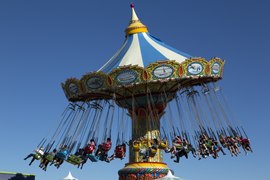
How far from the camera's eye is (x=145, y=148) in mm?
17516

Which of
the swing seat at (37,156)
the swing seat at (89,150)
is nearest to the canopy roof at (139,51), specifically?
the swing seat at (89,150)

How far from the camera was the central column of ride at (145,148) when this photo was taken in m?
17.6

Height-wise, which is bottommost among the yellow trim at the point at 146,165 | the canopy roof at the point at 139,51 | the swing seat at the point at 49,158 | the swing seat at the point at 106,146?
the yellow trim at the point at 146,165

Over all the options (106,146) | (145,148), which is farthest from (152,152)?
(106,146)

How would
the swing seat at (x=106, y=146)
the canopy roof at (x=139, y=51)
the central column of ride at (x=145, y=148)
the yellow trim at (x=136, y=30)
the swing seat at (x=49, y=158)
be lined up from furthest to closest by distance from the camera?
the yellow trim at (x=136, y=30) → the canopy roof at (x=139, y=51) → the swing seat at (x=106, y=146) → the swing seat at (x=49, y=158) → the central column of ride at (x=145, y=148)

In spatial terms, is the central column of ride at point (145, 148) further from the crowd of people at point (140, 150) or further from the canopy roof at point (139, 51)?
the canopy roof at point (139, 51)

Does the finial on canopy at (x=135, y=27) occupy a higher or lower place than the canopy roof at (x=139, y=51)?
higher

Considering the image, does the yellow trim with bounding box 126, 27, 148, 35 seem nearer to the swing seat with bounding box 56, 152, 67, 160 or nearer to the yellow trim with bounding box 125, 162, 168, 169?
the yellow trim with bounding box 125, 162, 168, 169

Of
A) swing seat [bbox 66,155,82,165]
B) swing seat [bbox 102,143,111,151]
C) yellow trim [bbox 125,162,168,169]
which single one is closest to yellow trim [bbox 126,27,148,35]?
swing seat [bbox 102,143,111,151]

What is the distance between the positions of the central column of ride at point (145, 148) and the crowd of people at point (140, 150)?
0.06m

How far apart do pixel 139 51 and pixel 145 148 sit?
4.42 m

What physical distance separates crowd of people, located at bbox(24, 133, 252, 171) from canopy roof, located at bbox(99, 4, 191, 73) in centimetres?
326

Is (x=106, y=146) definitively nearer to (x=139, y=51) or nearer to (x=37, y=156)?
(x=37, y=156)

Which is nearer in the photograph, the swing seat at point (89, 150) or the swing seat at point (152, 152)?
the swing seat at point (152, 152)
